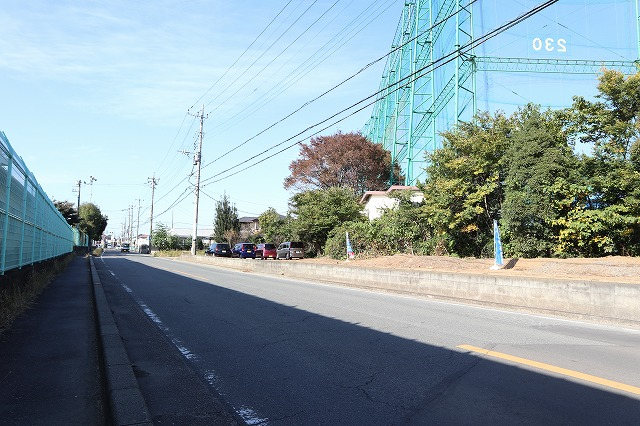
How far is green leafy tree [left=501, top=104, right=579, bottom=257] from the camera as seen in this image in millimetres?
20500

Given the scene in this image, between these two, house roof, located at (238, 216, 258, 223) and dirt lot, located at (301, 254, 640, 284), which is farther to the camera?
house roof, located at (238, 216, 258, 223)

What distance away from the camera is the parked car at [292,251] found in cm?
4150

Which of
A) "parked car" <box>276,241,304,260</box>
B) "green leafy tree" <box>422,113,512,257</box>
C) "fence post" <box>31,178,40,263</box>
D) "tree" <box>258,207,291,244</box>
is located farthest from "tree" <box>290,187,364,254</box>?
"fence post" <box>31,178,40,263</box>

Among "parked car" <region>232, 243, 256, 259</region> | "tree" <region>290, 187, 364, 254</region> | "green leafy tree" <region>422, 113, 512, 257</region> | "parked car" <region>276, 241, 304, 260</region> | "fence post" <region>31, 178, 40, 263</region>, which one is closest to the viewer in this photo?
"fence post" <region>31, 178, 40, 263</region>

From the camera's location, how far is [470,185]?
24359mm

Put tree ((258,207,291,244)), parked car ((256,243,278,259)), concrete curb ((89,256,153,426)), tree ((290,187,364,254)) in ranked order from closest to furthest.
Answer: concrete curb ((89,256,153,426))
tree ((290,187,364,254))
parked car ((256,243,278,259))
tree ((258,207,291,244))

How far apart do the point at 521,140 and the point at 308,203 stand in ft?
78.0

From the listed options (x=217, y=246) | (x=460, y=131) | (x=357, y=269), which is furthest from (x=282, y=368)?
(x=217, y=246)

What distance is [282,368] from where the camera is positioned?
5.62 metres

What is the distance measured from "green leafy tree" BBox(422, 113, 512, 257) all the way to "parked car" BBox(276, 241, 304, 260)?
685 inches

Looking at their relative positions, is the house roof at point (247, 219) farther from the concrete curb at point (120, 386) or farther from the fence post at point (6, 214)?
the concrete curb at point (120, 386)

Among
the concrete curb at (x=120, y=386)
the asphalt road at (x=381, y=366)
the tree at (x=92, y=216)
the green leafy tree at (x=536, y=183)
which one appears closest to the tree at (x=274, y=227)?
the green leafy tree at (x=536, y=183)

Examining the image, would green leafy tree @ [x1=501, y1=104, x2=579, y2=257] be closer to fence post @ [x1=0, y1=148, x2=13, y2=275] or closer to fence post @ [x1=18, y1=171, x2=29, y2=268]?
fence post @ [x1=18, y1=171, x2=29, y2=268]

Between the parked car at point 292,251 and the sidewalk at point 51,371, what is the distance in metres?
32.6
